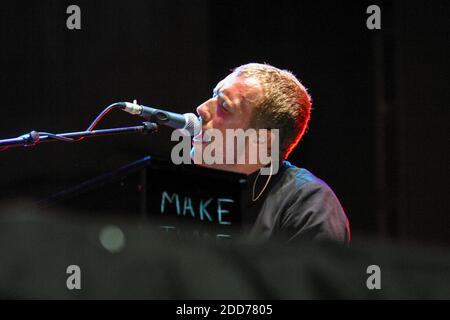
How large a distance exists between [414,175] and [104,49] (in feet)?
6.43

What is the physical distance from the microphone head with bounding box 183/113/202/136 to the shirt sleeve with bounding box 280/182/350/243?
41 cm

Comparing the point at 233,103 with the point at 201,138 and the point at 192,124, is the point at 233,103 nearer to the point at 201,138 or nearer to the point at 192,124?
the point at 201,138

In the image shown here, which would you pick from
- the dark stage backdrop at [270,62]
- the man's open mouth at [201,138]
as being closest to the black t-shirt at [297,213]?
the man's open mouth at [201,138]

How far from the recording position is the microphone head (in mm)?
2277

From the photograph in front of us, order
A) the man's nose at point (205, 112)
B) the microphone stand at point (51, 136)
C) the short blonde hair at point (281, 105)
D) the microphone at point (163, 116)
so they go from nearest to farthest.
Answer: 1. the microphone stand at point (51, 136)
2. the microphone at point (163, 116)
3. the man's nose at point (205, 112)
4. the short blonde hair at point (281, 105)

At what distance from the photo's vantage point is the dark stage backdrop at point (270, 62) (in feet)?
12.7

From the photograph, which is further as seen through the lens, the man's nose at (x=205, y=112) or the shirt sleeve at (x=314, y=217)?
the man's nose at (x=205, y=112)

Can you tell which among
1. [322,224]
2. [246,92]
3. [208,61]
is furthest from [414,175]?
[322,224]

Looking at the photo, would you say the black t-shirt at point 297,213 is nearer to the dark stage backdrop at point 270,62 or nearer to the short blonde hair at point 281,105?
the short blonde hair at point 281,105

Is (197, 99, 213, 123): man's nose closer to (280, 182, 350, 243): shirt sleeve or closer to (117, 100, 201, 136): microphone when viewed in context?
(117, 100, 201, 136): microphone

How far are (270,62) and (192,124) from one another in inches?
69.2

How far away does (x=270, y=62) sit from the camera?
3.96 m

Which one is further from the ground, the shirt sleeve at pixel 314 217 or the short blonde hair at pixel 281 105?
the short blonde hair at pixel 281 105

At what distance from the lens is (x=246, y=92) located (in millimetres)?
2789
